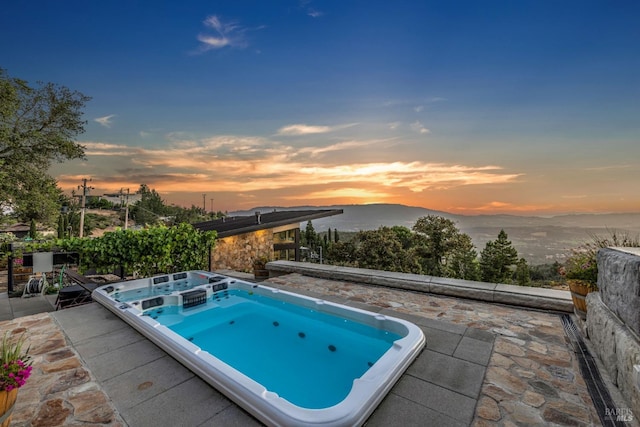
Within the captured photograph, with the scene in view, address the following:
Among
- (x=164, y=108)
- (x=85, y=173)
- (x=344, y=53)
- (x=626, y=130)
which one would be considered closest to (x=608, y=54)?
(x=626, y=130)

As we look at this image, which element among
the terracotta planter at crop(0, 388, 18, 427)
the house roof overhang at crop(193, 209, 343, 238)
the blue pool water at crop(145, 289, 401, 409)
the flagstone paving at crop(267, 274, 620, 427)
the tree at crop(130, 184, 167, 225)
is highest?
the tree at crop(130, 184, 167, 225)

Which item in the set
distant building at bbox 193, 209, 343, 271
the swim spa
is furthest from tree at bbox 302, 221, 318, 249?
the swim spa

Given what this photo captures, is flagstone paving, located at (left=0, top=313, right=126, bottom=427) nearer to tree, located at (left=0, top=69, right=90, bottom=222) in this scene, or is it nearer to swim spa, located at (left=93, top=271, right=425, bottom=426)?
swim spa, located at (left=93, top=271, right=425, bottom=426)

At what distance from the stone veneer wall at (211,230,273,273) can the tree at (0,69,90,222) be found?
36.4 feet

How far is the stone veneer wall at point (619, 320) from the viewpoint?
216cm

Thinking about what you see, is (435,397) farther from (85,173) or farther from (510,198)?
(85,173)

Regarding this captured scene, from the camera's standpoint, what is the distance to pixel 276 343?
4.35m

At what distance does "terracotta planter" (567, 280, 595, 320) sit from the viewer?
3664 mm

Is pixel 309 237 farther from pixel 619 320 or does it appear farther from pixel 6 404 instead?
pixel 6 404

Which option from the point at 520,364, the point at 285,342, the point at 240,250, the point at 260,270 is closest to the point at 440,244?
the point at 240,250

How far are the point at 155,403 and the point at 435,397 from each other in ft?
7.69

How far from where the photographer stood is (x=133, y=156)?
549 inches

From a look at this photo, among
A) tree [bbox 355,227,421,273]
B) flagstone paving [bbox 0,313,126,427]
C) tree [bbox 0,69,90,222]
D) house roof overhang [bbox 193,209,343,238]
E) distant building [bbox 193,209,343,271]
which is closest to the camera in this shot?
flagstone paving [bbox 0,313,126,427]

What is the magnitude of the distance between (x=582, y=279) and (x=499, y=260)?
1223 cm
